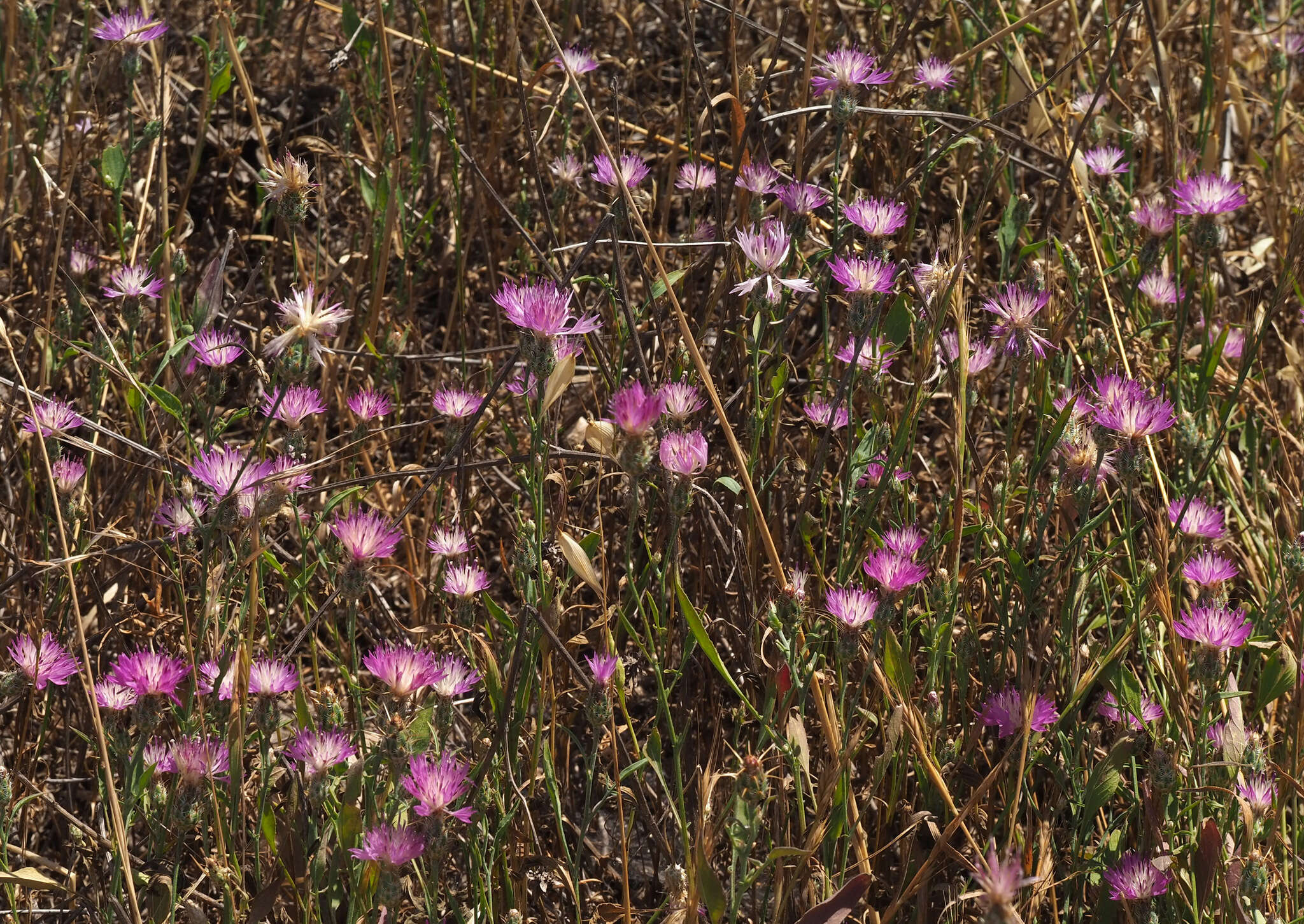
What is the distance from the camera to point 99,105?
2.61m

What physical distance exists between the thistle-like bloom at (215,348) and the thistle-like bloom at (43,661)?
40 centimetres

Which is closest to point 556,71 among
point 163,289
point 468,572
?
point 163,289

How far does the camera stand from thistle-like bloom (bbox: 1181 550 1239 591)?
5.18 feet

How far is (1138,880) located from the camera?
144 cm

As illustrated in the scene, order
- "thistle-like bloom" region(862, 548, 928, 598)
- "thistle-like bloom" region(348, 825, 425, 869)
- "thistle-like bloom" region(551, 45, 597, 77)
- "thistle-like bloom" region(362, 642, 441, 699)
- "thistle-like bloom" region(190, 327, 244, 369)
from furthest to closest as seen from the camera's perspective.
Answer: "thistle-like bloom" region(551, 45, 597, 77) < "thistle-like bloom" region(190, 327, 244, 369) < "thistle-like bloom" region(862, 548, 928, 598) < "thistle-like bloom" region(362, 642, 441, 699) < "thistle-like bloom" region(348, 825, 425, 869)

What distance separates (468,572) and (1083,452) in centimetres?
75

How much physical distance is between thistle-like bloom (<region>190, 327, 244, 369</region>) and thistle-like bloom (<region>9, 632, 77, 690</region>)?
40cm

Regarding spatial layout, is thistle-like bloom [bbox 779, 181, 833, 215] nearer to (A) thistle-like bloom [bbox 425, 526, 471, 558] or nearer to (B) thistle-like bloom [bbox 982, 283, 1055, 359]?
(B) thistle-like bloom [bbox 982, 283, 1055, 359]

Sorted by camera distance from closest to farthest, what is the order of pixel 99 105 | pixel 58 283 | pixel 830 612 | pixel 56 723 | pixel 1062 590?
1. pixel 830 612
2. pixel 1062 590
3. pixel 56 723
4. pixel 58 283
5. pixel 99 105

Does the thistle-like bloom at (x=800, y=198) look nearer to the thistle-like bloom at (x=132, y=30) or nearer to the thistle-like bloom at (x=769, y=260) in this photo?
the thistle-like bloom at (x=769, y=260)

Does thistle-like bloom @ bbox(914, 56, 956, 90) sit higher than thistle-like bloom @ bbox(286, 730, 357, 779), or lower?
higher

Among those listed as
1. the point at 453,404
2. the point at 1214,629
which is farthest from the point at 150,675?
the point at 1214,629

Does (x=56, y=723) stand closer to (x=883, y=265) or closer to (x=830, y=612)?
(x=830, y=612)

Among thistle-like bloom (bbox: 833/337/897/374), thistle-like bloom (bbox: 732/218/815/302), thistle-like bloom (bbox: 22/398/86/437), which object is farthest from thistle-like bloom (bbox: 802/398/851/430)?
thistle-like bloom (bbox: 22/398/86/437)
